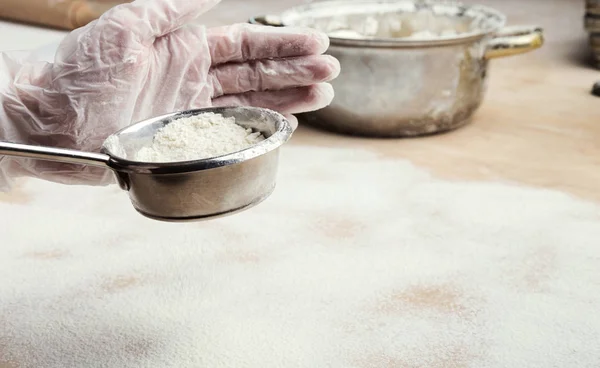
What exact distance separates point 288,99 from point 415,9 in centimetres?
102

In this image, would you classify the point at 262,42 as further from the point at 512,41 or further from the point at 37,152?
the point at 512,41

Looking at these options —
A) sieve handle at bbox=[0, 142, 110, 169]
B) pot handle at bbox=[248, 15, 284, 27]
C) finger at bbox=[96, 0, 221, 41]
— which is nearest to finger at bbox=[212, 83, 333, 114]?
finger at bbox=[96, 0, 221, 41]

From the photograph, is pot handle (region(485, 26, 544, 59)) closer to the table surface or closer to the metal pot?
the metal pot

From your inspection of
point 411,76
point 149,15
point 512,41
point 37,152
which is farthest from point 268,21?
point 37,152

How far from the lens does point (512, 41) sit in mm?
1827

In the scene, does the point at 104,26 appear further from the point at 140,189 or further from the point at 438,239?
the point at 438,239

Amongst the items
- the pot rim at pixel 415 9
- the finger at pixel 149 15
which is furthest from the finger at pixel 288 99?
the pot rim at pixel 415 9

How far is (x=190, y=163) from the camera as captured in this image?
0.81 meters

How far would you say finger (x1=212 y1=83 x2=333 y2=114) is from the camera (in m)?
1.18

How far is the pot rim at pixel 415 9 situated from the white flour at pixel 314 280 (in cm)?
37

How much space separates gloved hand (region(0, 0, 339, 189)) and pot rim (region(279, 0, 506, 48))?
1.86 feet

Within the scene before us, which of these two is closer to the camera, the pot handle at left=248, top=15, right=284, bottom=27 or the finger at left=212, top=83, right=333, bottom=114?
the finger at left=212, top=83, right=333, bottom=114

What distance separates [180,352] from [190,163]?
32 centimetres

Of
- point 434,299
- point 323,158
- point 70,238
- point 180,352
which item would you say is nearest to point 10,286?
point 70,238
